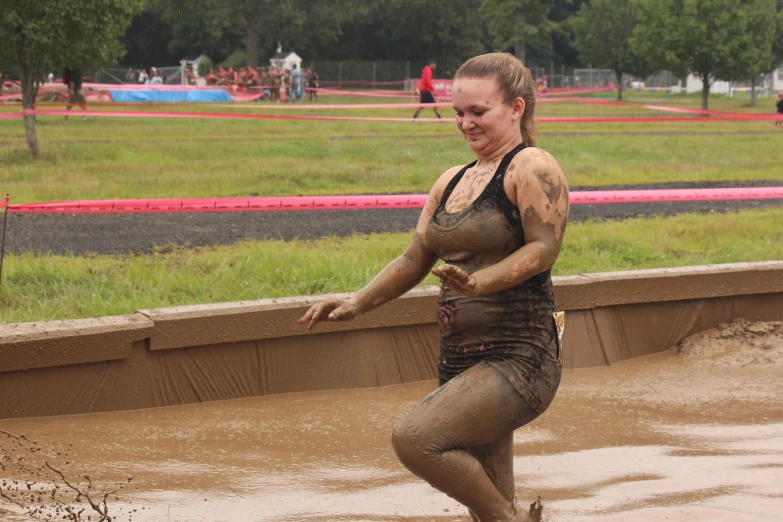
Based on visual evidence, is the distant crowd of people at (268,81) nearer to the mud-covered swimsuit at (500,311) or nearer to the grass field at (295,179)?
the grass field at (295,179)

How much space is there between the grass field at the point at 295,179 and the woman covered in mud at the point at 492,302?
307cm

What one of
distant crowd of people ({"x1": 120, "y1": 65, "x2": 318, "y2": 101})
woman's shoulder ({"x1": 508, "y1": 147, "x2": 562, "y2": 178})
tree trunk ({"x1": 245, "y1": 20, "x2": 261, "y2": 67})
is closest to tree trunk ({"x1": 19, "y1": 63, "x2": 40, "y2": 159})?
woman's shoulder ({"x1": 508, "y1": 147, "x2": 562, "y2": 178})

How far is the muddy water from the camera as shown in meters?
4.30

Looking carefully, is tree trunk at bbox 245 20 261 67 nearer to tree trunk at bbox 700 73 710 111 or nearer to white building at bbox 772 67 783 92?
tree trunk at bbox 700 73 710 111

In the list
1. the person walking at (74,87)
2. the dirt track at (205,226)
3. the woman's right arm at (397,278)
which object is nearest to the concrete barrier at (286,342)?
the woman's right arm at (397,278)

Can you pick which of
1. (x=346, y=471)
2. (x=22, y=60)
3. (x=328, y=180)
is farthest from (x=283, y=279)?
(x=22, y=60)

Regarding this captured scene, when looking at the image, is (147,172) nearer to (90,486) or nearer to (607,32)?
(90,486)

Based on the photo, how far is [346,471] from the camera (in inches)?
187

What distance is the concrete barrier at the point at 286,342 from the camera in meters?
5.14

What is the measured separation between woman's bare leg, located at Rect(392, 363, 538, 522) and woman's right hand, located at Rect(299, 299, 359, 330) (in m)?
0.44

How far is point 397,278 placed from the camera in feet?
11.9

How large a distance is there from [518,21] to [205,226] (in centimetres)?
5613

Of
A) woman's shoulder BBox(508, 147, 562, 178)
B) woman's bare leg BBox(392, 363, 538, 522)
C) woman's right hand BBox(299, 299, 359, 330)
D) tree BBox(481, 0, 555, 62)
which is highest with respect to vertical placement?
tree BBox(481, 0, 555, 62)

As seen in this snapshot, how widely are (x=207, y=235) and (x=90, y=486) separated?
4.92 metres
